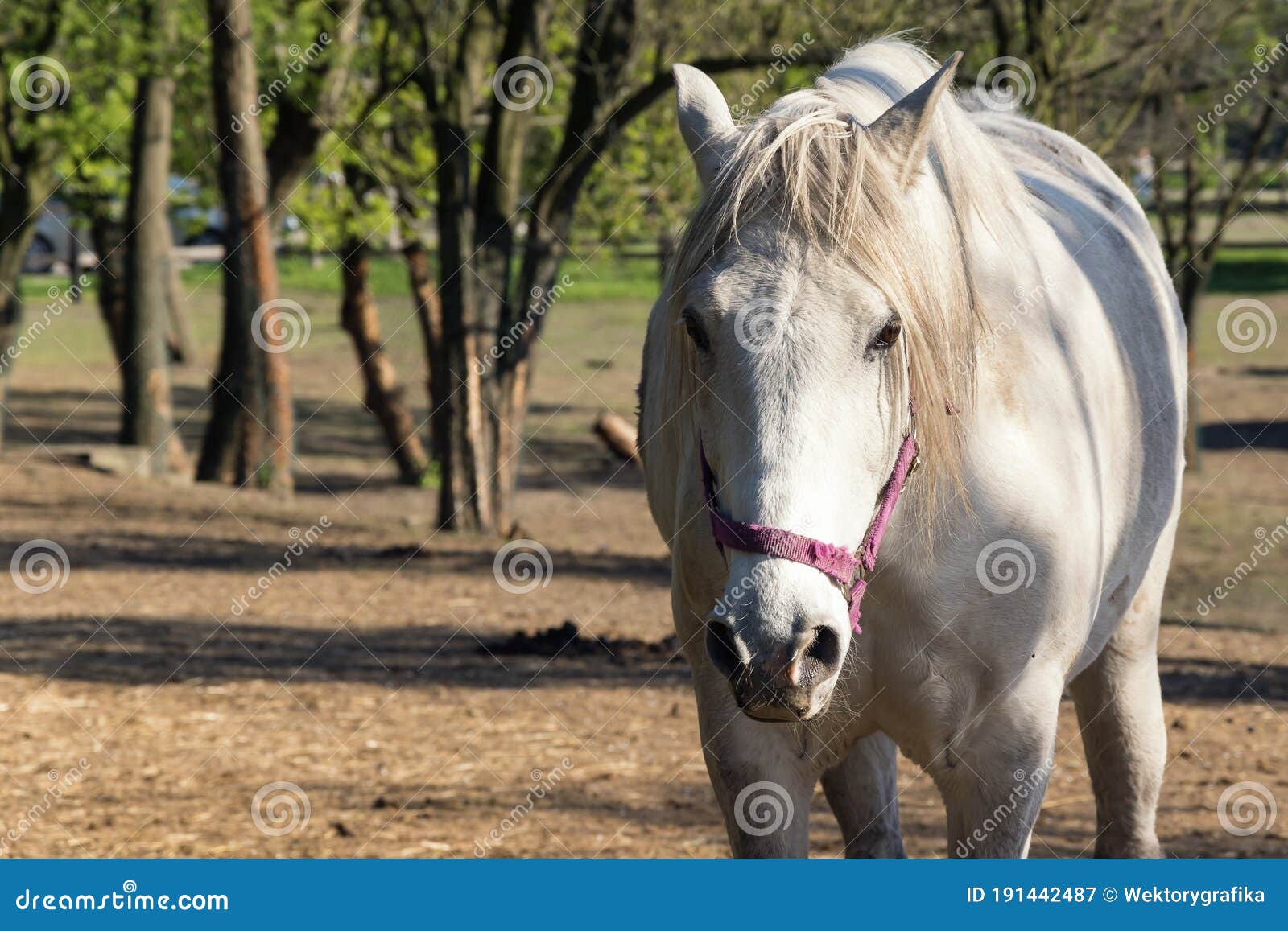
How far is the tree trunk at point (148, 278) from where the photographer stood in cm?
1435

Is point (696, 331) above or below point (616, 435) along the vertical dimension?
above

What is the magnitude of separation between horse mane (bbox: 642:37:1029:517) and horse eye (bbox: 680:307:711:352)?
13 cm

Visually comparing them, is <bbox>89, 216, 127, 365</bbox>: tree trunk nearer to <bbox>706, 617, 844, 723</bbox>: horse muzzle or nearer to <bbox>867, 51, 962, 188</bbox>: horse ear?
<bbox>867, 51, 962, 188</bbox>: horse ear

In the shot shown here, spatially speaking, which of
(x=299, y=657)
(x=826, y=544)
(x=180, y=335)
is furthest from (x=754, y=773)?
(x=180, y=335)

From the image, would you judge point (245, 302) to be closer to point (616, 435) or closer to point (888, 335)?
point (616, 435)

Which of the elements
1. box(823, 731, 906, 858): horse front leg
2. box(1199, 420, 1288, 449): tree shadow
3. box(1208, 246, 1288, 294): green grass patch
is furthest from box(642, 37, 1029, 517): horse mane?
box(1208, 246, 1288, 294): green grass patch

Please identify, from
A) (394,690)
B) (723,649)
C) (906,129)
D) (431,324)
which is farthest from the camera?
(431,324)

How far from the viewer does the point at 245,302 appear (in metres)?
12.6

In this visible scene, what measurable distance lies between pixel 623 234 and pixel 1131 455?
1220 centimetres

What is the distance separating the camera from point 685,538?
323 cm

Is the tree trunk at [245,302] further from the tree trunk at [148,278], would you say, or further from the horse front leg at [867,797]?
the horse front leg at [867,797]

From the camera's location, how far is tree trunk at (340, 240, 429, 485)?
611 inches

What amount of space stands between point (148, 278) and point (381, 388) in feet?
8.55
